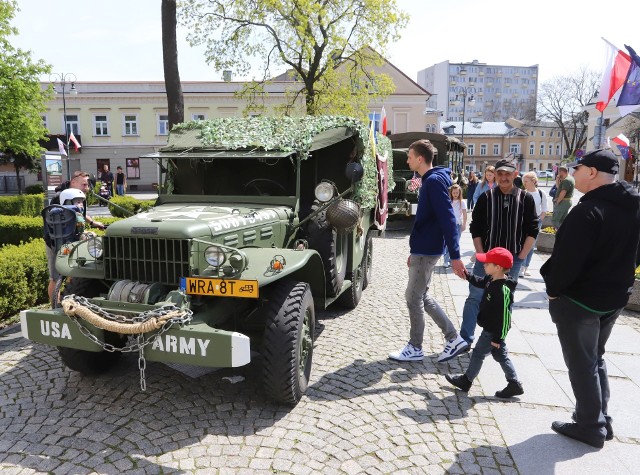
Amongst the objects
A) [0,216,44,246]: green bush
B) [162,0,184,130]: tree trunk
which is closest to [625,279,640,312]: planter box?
[162,0,184,130]: tree trunk

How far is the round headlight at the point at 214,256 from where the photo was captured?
3807 mm

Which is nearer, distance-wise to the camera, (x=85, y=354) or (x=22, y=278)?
(x=85, y=354)

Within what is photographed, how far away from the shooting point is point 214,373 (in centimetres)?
454

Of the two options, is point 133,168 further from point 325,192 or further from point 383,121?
point 325,192

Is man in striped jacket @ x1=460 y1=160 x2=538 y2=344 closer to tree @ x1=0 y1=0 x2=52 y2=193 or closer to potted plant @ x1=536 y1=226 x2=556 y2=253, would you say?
potted plant @ x1=536 y1=226 x2=556 y2=253

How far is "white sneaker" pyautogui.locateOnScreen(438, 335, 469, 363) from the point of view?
15.6ft

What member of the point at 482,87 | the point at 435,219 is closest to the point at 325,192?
the point at 435,219

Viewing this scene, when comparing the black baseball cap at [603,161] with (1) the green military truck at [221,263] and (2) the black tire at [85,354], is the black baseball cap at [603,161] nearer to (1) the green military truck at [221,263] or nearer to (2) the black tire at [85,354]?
(1) the green military truck at [221,263]

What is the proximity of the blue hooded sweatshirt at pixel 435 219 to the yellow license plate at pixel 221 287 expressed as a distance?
167cm

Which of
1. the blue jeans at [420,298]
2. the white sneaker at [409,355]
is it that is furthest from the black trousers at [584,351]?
the white sneaker at [409,355]

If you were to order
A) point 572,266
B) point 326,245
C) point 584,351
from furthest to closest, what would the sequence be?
point 326,245
point 584,351
point 572,266

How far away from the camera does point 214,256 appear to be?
12.6 feet

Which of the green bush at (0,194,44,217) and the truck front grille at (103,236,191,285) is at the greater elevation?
the truck front grille at (103,236,191,285)

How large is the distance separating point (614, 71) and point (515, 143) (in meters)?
75.1
